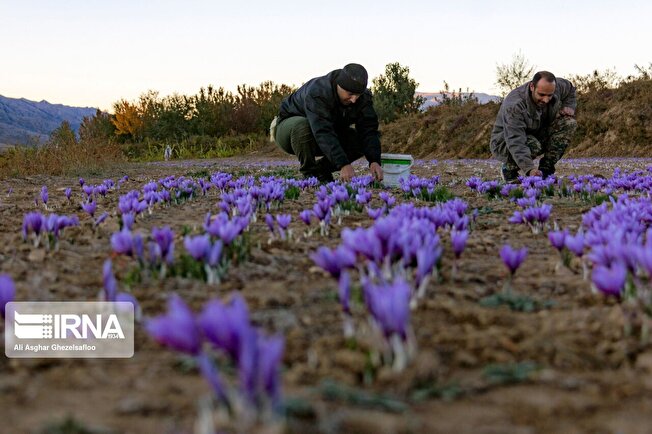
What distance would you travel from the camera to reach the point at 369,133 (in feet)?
28.9

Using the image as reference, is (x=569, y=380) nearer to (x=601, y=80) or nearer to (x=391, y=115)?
(x=601, y=80)

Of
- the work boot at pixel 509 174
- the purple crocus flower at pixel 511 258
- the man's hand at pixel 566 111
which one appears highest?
the man's hand at pixel 566 111

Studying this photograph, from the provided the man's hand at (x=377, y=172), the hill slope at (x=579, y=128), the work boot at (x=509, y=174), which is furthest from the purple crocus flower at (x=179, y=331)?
the hill slope at (x=579, y=128)

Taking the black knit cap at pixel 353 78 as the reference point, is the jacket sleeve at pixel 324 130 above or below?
below

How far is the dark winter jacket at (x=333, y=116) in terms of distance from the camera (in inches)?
319

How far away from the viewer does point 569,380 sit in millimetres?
1839

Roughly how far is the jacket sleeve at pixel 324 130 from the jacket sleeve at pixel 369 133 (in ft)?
2.20

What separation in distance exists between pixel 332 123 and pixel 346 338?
6.55 meters

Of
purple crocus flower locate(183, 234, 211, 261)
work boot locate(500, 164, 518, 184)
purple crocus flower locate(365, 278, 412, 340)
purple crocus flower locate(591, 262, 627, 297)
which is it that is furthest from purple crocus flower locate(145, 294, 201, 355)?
work boot locate(500, 164, 518, 184)

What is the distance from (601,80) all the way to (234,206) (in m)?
29.4

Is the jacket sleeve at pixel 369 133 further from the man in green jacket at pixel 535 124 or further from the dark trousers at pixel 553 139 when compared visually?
the dark trousers at pixel 553 139

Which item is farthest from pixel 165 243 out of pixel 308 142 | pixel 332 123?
pixel 308 142

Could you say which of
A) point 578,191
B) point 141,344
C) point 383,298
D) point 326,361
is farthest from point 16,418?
point 578,191

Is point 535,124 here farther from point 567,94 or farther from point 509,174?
point 509,174
